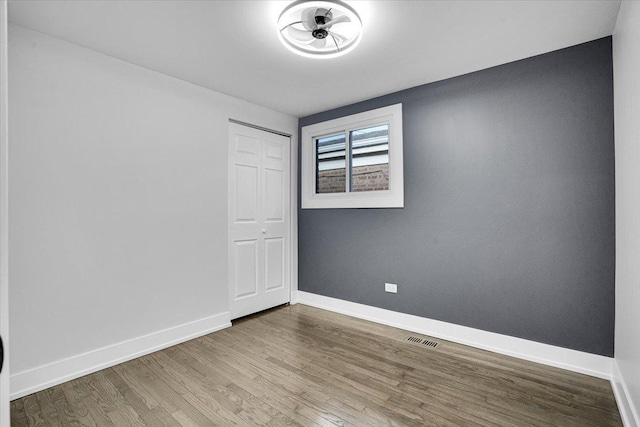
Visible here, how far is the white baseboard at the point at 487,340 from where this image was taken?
2367mm

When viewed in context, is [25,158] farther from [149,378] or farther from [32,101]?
[149,378]

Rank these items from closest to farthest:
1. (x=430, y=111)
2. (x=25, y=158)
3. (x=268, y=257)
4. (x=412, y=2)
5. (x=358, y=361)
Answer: (x=412, y=2) < (x=25, y=158) < (x=358, y=361) < (x=430, y=111) < (x=268, y=257)

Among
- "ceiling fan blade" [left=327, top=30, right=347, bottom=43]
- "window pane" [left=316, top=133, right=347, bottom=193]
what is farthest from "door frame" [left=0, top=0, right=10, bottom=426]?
"window pane" [left=316, top=133, right=347, bottom=193]

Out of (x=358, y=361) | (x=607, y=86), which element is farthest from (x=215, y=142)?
(x=607, y=86)

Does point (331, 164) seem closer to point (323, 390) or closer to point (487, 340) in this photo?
point (487, 340)

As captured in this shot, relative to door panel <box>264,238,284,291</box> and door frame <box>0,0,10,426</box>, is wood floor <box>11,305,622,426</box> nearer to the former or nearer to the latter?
door panel <box>264,238,284,291</box>

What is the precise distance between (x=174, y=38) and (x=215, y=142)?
1.14 meters

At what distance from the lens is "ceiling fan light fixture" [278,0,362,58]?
1.94 m

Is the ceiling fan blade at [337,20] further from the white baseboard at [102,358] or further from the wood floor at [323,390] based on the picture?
the white baseboard at [102,358]

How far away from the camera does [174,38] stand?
2.35 metres

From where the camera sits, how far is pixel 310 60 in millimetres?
2684

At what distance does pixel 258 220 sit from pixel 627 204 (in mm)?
3281

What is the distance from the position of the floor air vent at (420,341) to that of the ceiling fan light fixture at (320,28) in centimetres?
261

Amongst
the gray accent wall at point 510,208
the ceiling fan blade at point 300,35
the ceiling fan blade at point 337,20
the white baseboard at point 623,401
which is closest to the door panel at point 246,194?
the gray accent wall at point 510,208
